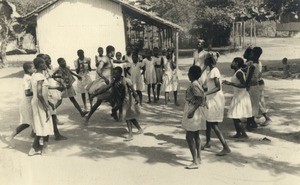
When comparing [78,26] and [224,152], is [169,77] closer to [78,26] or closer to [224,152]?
[224,152]

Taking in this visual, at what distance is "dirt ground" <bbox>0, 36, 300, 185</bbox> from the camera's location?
5805 mm

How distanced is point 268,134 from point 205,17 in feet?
76.5

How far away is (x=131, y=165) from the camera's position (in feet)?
20.9

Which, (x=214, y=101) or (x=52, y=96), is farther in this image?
(x=52, y=96)

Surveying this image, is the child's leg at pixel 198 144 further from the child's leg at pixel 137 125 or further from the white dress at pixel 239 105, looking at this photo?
the child's leg at pixel 137 125

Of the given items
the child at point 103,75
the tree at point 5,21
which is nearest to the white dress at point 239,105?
the child at point 103,75

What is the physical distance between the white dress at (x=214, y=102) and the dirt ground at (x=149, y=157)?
0.63 meters

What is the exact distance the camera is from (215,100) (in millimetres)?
6902

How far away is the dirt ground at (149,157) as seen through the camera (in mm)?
5805

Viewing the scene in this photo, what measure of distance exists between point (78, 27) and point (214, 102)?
1465 centimetres

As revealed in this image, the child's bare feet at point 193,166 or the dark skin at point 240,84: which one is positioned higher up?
the dark skin at point 240,84

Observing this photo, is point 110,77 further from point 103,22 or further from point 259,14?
point 103,22

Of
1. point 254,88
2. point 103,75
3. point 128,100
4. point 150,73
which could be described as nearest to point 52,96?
point 103,75

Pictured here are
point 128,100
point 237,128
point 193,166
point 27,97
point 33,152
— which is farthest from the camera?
point 128,100
